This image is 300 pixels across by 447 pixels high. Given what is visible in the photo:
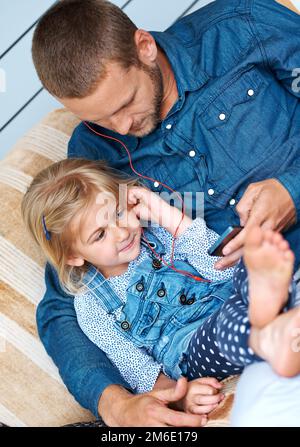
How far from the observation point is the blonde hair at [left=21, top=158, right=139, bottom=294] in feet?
5.19

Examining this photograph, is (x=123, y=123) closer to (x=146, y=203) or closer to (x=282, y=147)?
(x=146, y=203)

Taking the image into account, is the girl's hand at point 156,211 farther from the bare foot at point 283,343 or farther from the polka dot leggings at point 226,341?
the bare foot at point 283,343

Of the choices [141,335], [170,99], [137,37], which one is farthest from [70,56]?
[141,335]

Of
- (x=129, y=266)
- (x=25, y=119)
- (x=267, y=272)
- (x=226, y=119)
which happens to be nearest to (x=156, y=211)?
(x=129, y=266)

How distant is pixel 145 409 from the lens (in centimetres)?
137

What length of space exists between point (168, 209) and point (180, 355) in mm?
338

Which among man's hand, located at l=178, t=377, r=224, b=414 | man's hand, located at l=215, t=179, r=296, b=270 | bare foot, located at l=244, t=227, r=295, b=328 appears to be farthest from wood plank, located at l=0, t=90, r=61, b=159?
bare foot, located at l=244, t=227, r=295, b=328

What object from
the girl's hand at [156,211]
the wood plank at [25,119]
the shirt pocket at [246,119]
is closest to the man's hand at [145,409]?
the girl's hand at [156,211]

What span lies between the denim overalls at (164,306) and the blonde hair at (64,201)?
11 cm

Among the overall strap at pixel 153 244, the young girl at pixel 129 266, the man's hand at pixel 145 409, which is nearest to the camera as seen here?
the man's hand at pixel 145 409

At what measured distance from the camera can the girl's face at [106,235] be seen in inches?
61.7

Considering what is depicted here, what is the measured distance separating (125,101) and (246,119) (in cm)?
30

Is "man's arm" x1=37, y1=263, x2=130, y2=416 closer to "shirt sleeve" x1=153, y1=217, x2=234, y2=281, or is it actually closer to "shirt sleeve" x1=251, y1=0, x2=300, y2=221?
"shirt sleeve" x1=153, y1=217, x2=234, y2=281

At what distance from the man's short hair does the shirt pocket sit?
238mm
